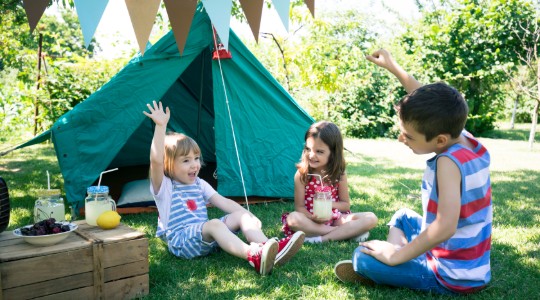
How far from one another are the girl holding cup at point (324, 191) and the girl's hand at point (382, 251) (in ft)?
2.26

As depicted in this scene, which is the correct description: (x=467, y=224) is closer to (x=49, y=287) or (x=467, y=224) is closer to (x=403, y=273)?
(x=403, y=273)

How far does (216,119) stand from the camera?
11.5 ft

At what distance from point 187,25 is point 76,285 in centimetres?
117

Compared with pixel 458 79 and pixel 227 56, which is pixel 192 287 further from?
pixel 458 79

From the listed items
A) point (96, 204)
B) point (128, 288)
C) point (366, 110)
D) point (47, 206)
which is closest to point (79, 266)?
point (128, 288)

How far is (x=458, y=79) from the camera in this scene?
10312 mm

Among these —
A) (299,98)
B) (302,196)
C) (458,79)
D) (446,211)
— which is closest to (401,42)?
(458,79)

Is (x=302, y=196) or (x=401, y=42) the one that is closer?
(x=302, y=196)

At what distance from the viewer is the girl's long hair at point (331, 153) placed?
266 centimetres

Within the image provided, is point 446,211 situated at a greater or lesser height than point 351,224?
greater

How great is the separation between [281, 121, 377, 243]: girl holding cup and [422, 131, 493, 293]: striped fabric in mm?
824

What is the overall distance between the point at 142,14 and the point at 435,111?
1198 millimetres

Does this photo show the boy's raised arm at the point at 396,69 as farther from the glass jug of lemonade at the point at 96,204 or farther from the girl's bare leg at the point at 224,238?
the glass jug of lemonade at the point at 96,204

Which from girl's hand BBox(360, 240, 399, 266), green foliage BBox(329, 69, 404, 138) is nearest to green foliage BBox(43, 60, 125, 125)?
green foliage BBox(329, 69, 404, 138)
